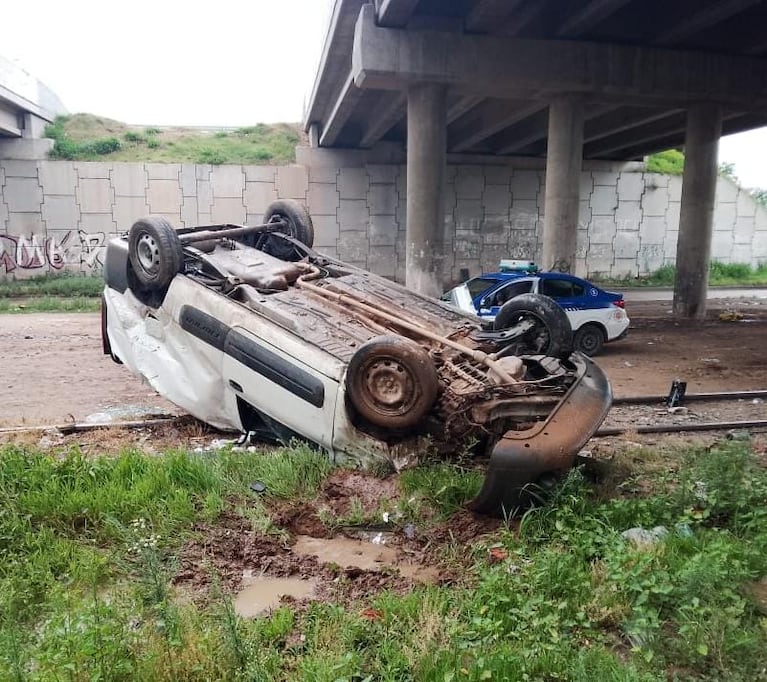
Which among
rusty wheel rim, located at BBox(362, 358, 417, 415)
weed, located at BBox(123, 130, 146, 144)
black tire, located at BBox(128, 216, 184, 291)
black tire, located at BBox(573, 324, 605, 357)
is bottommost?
black tire, located at BBox(573, 324, 605, 357)

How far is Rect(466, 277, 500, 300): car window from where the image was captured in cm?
1129

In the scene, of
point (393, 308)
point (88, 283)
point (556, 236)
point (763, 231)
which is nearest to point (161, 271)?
point (393, 308)

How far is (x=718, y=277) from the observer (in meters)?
30.1

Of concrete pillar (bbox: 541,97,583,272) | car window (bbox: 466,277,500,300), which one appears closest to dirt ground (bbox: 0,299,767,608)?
car window (bbox: 466,277,500,300)

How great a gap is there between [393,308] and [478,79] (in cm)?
1015

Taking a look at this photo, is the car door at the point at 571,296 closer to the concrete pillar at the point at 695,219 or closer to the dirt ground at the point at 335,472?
the dirt ground at the point at 335,472

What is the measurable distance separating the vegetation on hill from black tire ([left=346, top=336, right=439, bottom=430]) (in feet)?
73.4

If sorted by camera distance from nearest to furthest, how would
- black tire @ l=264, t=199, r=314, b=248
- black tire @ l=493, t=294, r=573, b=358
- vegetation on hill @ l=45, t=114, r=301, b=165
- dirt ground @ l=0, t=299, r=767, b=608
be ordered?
dirt ground @ l=0, t=299, r=767, b=608, black tire @ l=493, t=294, r=573, b=358, black tire @ l=264, t=199, r=314, b=248, vegetation on hill @ l=45, t=114, r=301, b=165

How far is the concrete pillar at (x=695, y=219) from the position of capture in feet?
57.4

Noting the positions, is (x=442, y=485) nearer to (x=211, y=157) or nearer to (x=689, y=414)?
(x=689, y=414)

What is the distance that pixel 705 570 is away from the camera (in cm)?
307

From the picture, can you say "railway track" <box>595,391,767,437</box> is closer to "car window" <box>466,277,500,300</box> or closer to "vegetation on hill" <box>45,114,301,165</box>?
"car window" <box>466,277,500,300</box>

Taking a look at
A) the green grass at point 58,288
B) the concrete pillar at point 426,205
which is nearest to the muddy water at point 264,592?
the concrete pillar at point 426,205

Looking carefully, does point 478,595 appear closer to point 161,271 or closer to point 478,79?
point 161,271
